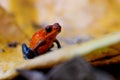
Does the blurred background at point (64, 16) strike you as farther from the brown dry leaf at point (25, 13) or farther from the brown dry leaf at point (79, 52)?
the brown dry leaf at point (79, 52)

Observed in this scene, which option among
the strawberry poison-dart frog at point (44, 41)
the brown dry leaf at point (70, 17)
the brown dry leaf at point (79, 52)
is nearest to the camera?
→ the brown dry leaf at point (79, 52)

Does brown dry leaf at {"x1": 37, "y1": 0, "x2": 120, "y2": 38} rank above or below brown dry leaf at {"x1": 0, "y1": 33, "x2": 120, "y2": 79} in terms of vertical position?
above

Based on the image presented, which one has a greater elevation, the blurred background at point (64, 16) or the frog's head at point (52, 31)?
the blurred background at point (64, 16)

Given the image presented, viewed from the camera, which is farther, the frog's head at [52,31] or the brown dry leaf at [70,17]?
the brown dry leaf at [70,17]

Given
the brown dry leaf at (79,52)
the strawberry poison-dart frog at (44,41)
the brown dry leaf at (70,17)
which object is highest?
the brown dry leaf at (70,17)

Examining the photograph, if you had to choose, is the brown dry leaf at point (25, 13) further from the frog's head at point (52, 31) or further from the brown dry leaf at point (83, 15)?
the frog's head at point (52, 31)

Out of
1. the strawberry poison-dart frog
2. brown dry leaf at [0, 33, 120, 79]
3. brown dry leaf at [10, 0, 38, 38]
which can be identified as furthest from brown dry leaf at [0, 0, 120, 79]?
brown dry leaf at [0, 33, 120, 79]

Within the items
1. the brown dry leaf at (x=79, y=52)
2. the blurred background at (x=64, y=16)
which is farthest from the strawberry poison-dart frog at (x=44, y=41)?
the blurred background at (x=64, y=16)

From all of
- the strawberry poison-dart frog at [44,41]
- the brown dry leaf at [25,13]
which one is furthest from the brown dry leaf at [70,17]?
the strawberry poison-dart frog at [44,41]

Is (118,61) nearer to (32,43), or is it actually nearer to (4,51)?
(32,43)

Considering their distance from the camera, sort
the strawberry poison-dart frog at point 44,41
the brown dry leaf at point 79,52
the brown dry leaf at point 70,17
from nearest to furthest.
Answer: the brown dry leaf at point 79,52 < the strawberry poison-dart frog at point 44,41 < the brown dry leaf at point 70,17

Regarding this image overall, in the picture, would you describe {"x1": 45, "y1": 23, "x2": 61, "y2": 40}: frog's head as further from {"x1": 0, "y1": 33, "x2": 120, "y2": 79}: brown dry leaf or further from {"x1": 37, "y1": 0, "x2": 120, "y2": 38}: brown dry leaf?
{"x1": 37, "y1": 0, "x2": 120, "y2": 38}: brown dry leaf
